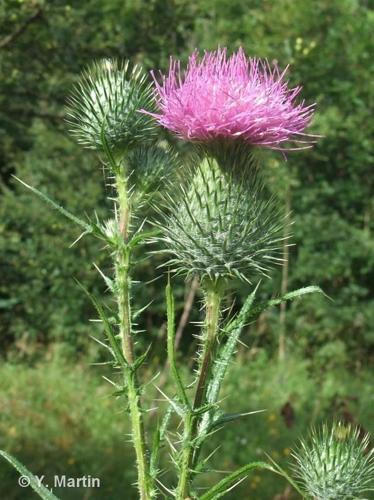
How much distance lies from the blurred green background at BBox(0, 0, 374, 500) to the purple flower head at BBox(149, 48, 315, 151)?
2.46 metres

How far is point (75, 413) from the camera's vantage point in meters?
5.76

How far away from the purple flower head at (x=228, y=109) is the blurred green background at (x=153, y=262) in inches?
97.0

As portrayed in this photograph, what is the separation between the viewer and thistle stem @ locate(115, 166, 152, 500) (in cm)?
148

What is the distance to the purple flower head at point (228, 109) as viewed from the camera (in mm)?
1638

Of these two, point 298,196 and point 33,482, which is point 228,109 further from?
point 298,196

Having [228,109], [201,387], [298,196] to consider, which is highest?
[298,196]

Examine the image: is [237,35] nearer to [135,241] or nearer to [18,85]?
[18,85]

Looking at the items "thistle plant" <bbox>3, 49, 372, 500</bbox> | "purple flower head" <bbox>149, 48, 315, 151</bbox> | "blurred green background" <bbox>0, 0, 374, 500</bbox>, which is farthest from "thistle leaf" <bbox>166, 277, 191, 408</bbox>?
"blurred green background" <bbox>0, 0, 374, 500</bbox>

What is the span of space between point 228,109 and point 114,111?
1.17ft

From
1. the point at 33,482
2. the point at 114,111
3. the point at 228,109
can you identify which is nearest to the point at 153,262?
the point at 114,111

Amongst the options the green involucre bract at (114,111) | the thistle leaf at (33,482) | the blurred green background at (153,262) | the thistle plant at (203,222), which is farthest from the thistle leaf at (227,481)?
the blurred green background at (153,262)

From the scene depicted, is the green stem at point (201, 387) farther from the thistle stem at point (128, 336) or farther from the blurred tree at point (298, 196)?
the blurred tree at point (298, 196)

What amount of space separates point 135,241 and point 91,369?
5.40 m

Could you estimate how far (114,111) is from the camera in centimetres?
184
